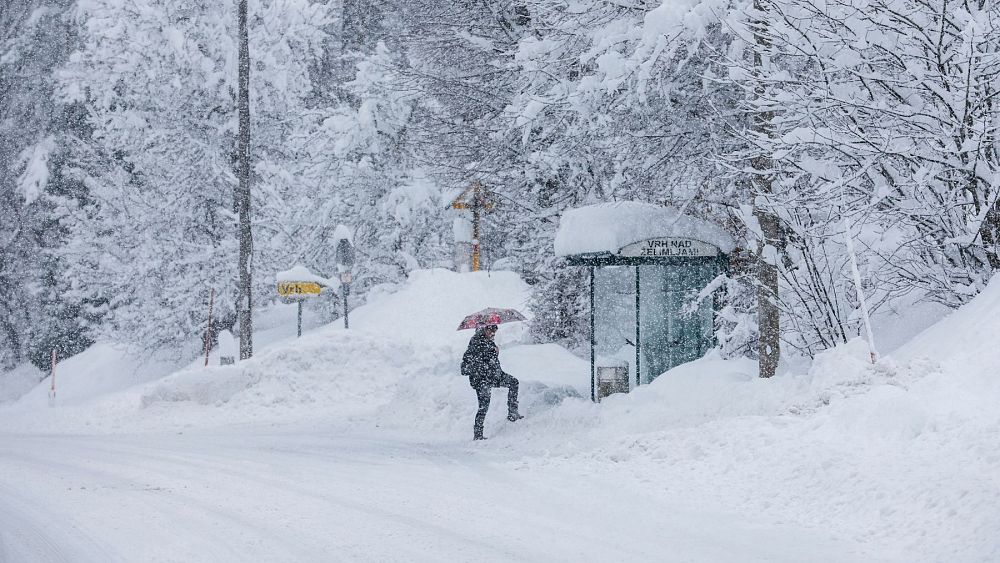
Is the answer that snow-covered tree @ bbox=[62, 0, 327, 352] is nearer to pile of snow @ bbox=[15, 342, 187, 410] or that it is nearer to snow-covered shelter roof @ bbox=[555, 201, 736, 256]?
pile of snow @ bbox=[15, 342, 187, 410]

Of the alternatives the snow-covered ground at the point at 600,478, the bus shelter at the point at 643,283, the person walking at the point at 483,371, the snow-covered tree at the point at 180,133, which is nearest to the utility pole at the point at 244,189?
the snow-covered tree at the point at 180,133

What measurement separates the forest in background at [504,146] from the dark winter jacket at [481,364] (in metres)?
3.17

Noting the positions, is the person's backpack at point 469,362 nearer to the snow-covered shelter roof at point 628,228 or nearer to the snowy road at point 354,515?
the snowy road at point 354,515

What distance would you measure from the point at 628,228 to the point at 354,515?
700 centimetres

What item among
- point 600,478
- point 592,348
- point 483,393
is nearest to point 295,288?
point 592,348

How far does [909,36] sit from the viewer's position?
8914 millimetres

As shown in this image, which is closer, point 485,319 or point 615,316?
point 615,316

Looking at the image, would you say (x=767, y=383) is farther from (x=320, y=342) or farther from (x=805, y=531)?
(x=320, y=342)

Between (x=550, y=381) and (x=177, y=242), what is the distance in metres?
15.4

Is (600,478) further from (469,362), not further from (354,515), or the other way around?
(469,362)

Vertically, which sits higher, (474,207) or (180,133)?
(180,133)

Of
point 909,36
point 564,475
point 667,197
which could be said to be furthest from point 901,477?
point 667,197

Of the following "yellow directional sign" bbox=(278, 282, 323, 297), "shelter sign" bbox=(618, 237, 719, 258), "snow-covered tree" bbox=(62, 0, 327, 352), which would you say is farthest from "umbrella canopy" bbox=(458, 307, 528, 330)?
"snow-covered tree" bbox=(62, 0, 327, 352)

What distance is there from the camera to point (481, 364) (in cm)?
1261
